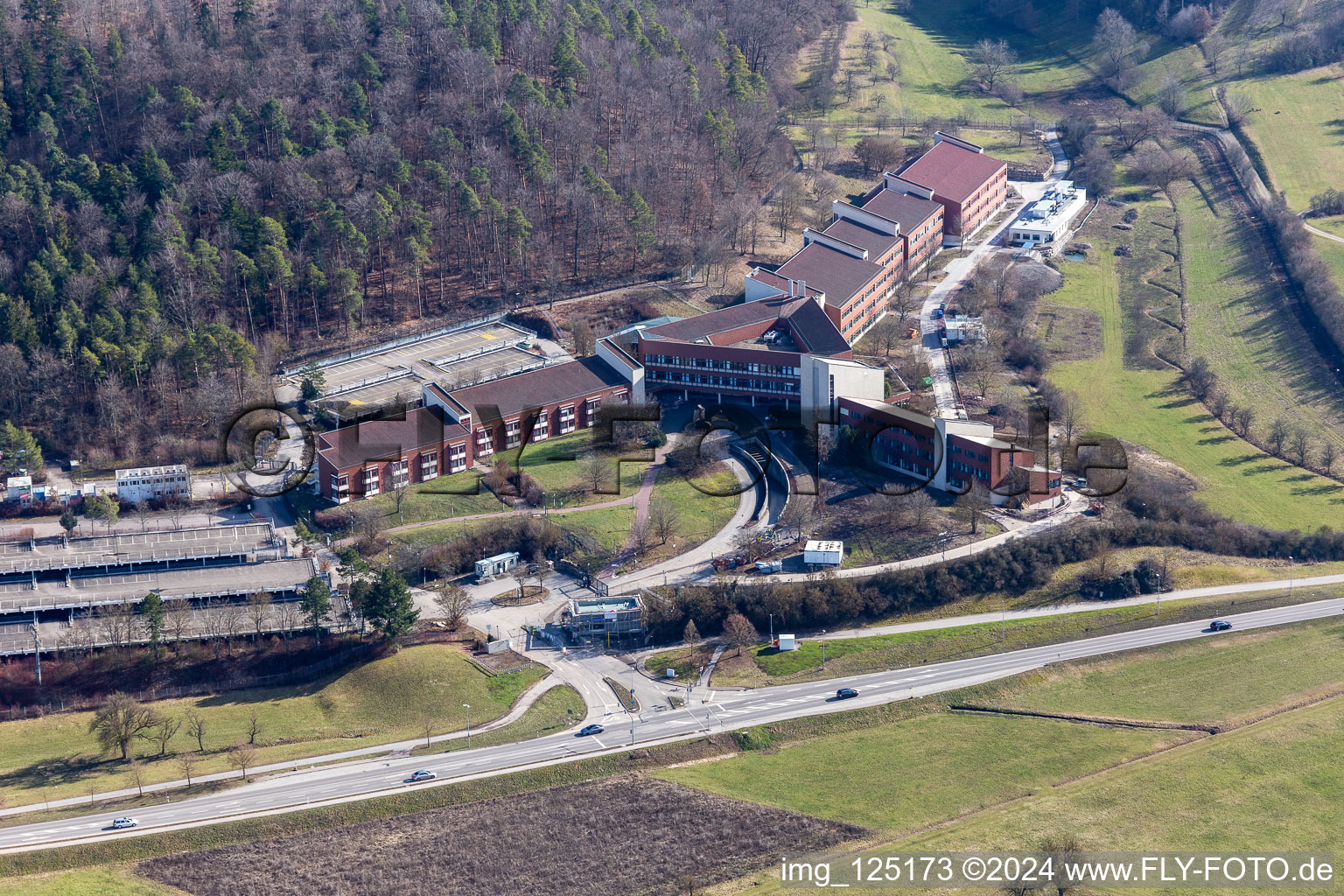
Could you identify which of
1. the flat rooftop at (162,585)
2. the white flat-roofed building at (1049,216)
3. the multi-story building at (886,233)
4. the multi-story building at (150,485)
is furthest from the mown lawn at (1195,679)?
the white flat-roofed building at (1049,216)

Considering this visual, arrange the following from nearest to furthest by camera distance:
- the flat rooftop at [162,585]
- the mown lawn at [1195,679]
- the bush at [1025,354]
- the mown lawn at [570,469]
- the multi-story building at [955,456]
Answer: the mown lawn at [1195,679]
the flat rooftop at [162,585]
the multi-story building at [955,456]
the mown lawn at [570,469]
the bush at [1025,354]

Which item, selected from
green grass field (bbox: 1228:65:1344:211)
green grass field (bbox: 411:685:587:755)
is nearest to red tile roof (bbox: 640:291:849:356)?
green grass field (bbox: 411:685:587:755)

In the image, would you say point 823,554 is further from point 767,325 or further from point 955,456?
point 767,325

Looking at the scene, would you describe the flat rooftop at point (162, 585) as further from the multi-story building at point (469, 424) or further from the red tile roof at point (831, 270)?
the red tile roof at point (831, 270)

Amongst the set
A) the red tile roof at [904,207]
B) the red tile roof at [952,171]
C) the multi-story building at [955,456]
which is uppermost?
the red tile roof at [952,171]

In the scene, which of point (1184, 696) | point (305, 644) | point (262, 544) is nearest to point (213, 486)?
point (262, 544)

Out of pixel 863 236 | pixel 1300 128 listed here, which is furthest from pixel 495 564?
pixel 1300 128

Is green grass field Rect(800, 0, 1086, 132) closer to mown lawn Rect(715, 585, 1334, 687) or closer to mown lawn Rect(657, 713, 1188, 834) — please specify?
mown lawn Rect(715, 585, 1334, 687)
